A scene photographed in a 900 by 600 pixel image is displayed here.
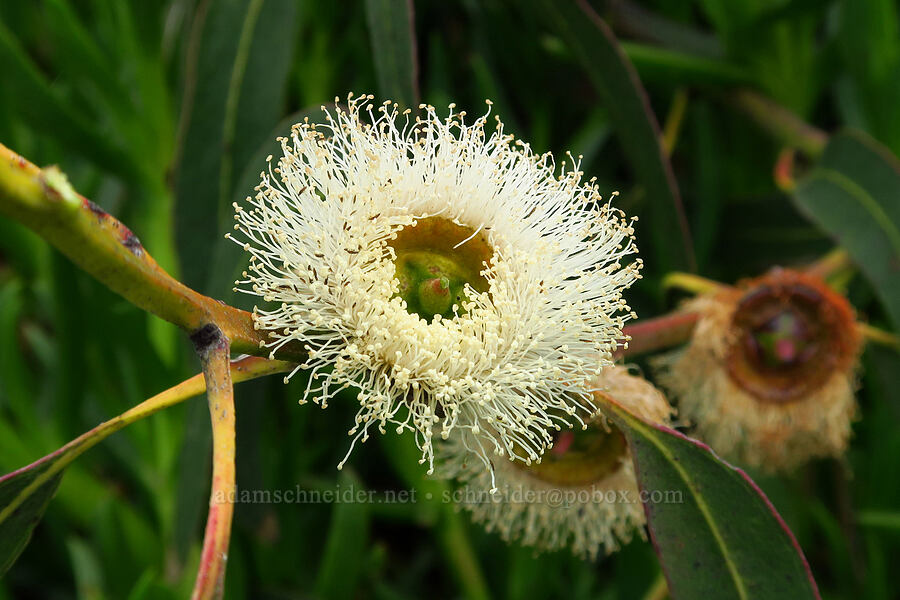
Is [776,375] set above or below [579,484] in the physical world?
above

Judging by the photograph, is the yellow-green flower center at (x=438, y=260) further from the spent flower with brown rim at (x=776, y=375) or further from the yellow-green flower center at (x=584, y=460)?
the spent flower with brown rim at (x=776, y=375)

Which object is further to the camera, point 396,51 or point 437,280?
point 396,51

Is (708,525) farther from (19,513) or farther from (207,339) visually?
(19,513)

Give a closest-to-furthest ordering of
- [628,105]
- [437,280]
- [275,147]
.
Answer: [437,280] → [275,147] → [628,105]

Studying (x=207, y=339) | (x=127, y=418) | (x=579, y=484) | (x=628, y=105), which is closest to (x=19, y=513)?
(x=127, y=418)

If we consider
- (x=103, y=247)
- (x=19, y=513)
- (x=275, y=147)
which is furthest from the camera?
(x=275, y=147)

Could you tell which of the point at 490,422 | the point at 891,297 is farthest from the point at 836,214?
the point at 490,422

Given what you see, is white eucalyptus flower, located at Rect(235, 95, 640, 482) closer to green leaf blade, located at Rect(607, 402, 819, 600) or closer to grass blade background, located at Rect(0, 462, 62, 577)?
green leaf blade, located at Rect(607, 402, 819, 600)

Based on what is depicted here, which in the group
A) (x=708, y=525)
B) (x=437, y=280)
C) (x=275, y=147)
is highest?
(x=275, y=147)

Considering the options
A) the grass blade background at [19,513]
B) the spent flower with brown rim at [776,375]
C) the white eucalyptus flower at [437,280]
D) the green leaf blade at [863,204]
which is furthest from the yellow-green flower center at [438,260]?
the green leaf blade at [863,204]
